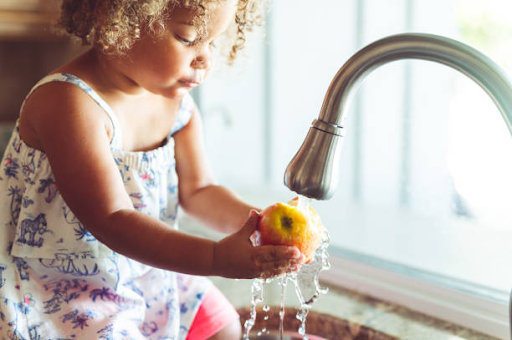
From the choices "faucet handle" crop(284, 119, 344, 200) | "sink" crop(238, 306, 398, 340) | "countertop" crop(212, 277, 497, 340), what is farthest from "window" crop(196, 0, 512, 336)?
"faucet handle" crop(284, 119, 344, 200)

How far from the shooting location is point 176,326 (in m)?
1.00

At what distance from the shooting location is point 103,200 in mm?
802

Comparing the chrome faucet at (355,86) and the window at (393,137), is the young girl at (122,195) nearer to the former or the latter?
the chrome faucet at (355,86)

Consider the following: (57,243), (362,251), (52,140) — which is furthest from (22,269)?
(362,251)

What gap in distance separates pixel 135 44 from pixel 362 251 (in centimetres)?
70

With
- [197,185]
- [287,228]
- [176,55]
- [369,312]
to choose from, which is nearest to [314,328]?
[369,312]

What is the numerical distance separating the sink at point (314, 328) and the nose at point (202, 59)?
0.48 meters

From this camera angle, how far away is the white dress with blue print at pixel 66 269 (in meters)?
0.90

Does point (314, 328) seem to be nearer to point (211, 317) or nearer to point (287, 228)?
point (211, 317)

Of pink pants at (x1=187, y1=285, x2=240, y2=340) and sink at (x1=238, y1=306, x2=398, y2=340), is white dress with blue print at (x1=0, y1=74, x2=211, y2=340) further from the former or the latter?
sink at (x1=238, y1=306, x2=398, y2=340)

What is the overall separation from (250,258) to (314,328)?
1.47 feet

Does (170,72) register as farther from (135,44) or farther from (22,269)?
(22,269)

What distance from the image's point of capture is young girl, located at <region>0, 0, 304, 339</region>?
2.58 feet

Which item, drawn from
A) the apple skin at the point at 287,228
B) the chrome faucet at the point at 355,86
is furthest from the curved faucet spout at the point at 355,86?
the apple skin at the point at 287,228
